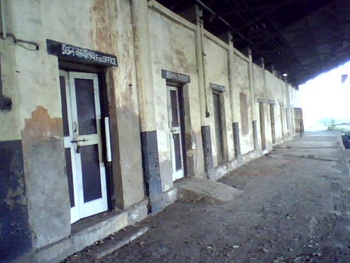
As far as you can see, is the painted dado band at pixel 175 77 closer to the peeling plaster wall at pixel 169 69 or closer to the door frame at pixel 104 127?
the peeling plaster wall at pixel 169 69

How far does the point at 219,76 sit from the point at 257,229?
17.2ft

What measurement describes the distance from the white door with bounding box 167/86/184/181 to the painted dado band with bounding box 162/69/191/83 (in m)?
0.24

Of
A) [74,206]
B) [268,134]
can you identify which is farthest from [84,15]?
[268,134]

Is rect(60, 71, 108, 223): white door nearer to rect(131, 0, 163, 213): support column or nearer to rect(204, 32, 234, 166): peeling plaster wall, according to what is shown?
rect(131, 0, 163, 213): support column

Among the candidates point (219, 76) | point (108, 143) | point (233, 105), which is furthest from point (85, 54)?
point (233, 105)

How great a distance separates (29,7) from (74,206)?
214cm

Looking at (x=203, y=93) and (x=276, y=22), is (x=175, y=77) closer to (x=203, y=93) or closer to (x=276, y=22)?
(x=203, y=93)

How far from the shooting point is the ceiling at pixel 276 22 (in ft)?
26.4

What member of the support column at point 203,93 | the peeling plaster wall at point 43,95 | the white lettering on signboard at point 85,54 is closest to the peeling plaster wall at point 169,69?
the support column at point 203,93

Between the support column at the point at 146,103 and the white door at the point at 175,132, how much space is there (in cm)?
125

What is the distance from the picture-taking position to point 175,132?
6.20 m

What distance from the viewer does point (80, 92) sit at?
12.9ft

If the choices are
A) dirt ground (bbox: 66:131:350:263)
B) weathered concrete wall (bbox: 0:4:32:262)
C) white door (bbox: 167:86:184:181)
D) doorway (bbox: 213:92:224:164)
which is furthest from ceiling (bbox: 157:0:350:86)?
weathered concrete wall (bbox: 0:4:32:262)

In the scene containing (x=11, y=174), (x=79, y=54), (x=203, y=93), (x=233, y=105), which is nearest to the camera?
(x=11, y=174)
